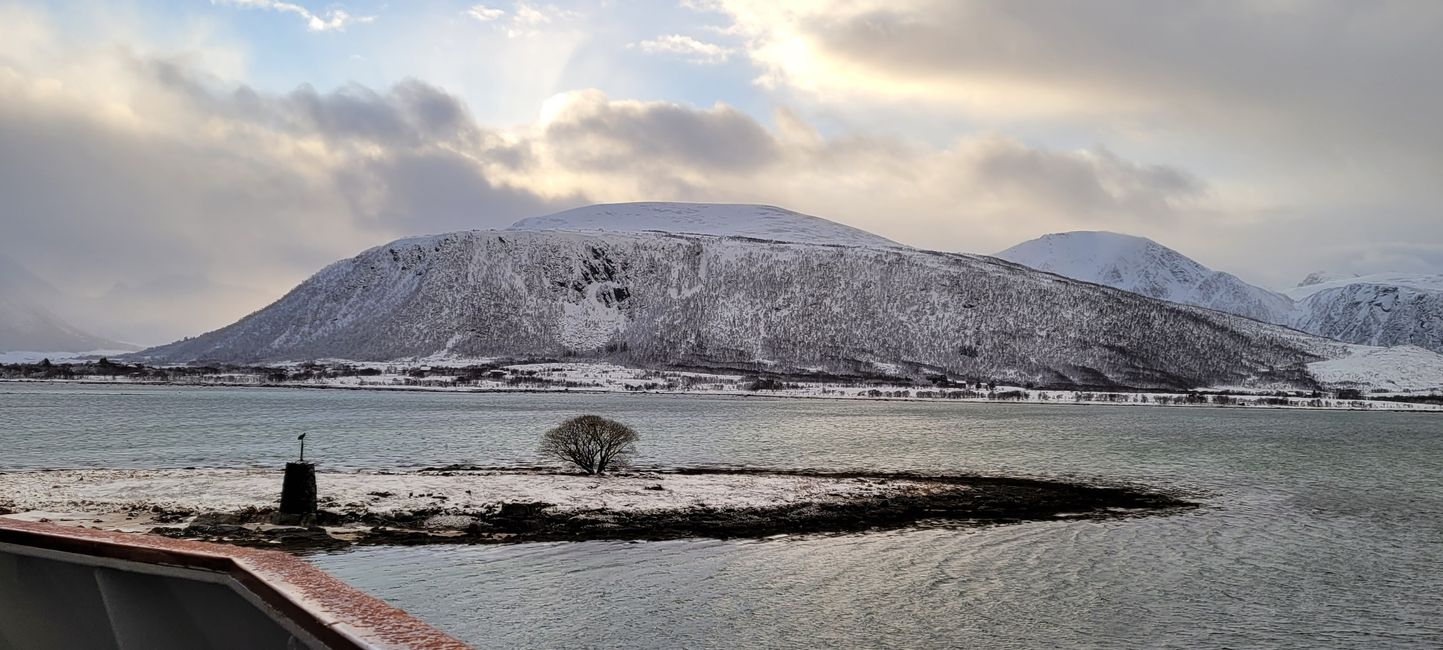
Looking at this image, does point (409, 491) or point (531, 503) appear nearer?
point (531, 503)

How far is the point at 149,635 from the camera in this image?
693cm

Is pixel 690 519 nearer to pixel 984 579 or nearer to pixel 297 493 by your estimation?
pixel 984 579

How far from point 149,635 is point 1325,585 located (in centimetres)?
2561

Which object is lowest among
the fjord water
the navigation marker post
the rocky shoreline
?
the fjord water

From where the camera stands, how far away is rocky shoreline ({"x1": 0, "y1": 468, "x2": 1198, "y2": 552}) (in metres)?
27.0

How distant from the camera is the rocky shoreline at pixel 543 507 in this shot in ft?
88.6

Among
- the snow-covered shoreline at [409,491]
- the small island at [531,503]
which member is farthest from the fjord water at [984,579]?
the snow-covered shoreline at [409,491]

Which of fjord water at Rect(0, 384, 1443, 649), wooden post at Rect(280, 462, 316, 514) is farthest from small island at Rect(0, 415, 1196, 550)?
fjord water at Rect(0, 384, 1443, 649)

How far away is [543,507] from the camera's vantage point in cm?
3209

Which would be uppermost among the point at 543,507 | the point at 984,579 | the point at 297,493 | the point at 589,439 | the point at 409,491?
the point at 589,439

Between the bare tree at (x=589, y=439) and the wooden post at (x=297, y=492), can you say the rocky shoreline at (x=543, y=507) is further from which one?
the bare tree at (x=589, y=439)

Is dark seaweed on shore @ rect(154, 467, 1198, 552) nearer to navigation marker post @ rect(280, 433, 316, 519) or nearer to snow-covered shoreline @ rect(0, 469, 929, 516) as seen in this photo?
navigation marker post @ rect(280, 433, 316, 519)

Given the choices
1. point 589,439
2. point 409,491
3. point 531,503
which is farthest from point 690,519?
point 589,439

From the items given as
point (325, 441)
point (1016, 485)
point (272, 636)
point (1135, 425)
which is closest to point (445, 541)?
point (272, 636)
